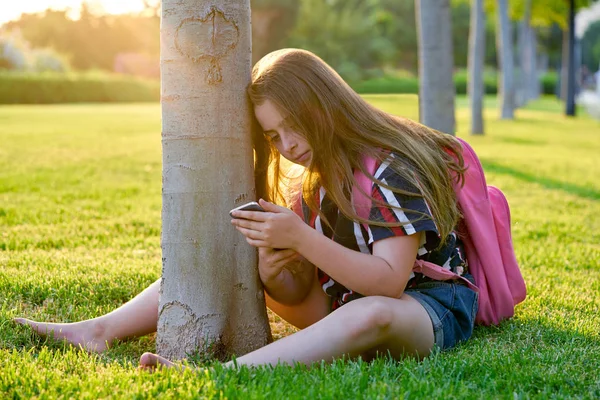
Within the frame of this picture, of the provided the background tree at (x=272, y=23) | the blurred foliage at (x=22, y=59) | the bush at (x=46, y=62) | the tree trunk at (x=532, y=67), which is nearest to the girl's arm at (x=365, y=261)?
the tree trunk at (x=532, y=67)

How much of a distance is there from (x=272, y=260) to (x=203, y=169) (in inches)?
16.5

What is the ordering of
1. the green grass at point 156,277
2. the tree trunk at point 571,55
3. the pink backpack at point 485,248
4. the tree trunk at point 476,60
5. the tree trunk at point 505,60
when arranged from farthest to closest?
1. the tree trunk at point 571,55
2. the tree trunk at point 505,60
3. the tree trunk at point 476,60
4. the pink backpack at point 485,248
5. the green grass at point 156,277

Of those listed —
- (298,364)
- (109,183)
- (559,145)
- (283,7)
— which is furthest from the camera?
(283,7)

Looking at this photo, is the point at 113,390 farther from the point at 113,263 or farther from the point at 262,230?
the point at 113,263

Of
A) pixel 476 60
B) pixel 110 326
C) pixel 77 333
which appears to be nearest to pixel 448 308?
pixel 110 326

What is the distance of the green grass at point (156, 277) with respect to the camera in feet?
6.82

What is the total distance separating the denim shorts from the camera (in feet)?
8.26

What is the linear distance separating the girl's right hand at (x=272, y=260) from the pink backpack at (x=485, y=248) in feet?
0.94

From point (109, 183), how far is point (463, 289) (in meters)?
5.44

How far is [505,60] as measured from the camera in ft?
63.4

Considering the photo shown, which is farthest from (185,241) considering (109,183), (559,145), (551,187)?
(559,145)

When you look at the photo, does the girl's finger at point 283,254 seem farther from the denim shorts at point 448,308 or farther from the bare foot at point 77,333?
the bare foot at point 77,333

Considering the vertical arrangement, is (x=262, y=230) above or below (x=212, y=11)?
below

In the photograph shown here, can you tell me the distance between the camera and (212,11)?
2.45m
